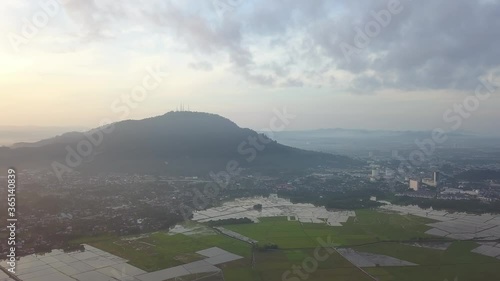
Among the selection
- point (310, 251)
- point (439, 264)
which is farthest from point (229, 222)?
point (439, 264)

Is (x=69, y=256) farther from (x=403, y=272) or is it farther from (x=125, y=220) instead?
(x=403, y=272)

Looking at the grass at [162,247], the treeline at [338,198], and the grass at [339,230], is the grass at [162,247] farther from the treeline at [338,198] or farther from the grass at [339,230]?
the treeline at [338,198]

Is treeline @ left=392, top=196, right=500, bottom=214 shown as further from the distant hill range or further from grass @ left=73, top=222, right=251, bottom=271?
the distant hill range

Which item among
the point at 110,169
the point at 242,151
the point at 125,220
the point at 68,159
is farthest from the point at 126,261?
the point at 242,151

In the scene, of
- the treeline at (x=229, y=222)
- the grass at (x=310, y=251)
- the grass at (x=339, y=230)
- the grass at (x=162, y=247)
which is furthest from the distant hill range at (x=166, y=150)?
the grass at (x=310, y=251)

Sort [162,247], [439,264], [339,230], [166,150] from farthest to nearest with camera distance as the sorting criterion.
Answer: [166,150] < [339,230] < [162,247] < [439,264]

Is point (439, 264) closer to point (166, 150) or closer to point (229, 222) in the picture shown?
point (229, 222)

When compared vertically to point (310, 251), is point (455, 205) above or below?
above

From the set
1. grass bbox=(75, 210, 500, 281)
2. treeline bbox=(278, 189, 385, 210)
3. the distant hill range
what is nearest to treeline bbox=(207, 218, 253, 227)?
grass bbox=(75, 210, 500, 281)
